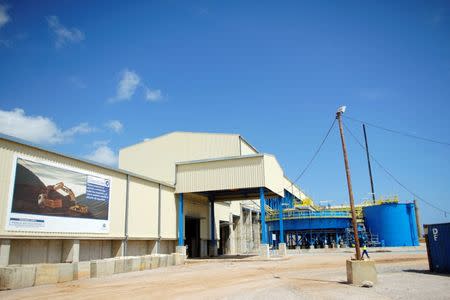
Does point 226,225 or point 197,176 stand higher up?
point 197,176

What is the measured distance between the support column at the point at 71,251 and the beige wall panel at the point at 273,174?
18.8 meters

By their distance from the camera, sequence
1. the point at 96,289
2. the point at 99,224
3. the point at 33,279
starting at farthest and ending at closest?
the point at 99,224
the point at 33,279
the point at 96,289

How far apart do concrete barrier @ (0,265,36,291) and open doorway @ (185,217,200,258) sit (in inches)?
1120

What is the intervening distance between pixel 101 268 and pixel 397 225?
134ft

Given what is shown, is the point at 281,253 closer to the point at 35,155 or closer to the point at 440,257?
the point at 440,257

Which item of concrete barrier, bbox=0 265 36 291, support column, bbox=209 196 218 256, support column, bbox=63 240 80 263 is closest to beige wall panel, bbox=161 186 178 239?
support column, bbox=209 196 218 256

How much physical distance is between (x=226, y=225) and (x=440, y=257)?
1412 inches

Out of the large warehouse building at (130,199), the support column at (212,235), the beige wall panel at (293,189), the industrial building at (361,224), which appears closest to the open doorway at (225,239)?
the large warehouse building at (130,199)

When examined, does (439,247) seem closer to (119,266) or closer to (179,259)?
(119,266)

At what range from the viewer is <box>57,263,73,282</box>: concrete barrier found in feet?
58.6

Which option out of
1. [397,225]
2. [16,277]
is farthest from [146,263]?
[397,225]

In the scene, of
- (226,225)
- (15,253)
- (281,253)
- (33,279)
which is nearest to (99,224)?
(15,253)

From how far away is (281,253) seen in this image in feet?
123

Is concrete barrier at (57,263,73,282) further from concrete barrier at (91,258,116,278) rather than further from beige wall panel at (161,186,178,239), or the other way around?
beige wall panel at (161,186,178,239)
